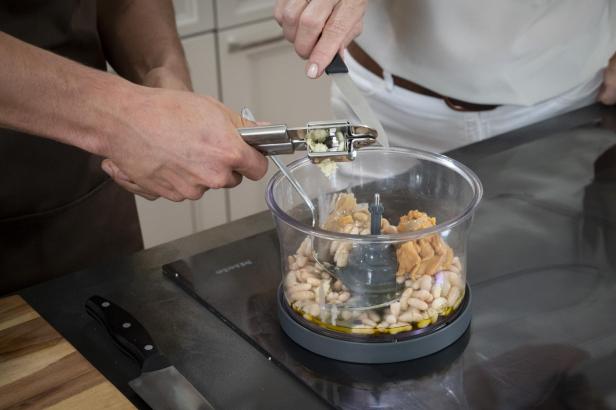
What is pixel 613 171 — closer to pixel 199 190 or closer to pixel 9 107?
pixel 199 190

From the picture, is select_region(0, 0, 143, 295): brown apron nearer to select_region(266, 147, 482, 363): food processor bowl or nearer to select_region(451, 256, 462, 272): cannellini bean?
select_region(266, 147, 482, 363): food processor bowl

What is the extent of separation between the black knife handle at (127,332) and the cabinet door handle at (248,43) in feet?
3.58

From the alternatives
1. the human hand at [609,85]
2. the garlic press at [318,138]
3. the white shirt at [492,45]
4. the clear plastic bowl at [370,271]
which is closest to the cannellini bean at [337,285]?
the clear plastic bowl at [370,271]

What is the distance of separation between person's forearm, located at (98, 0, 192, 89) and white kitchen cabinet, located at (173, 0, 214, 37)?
593mm

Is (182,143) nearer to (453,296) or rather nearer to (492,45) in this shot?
(453,296)

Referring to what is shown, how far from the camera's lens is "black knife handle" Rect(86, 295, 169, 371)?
0.72 metres

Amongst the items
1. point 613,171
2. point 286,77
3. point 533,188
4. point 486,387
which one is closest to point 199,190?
point 486,387

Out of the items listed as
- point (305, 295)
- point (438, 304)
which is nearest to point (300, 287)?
point (305, 295)

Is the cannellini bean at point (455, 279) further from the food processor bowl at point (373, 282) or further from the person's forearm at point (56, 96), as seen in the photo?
the person's forearm at point (56, 96)

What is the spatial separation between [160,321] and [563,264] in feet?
1.28

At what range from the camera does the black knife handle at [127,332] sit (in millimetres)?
719

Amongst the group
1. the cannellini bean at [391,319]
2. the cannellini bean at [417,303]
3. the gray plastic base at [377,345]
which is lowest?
the gray plastic base at [377,345]

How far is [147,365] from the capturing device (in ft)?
2.33

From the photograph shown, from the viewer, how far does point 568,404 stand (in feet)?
2.20
